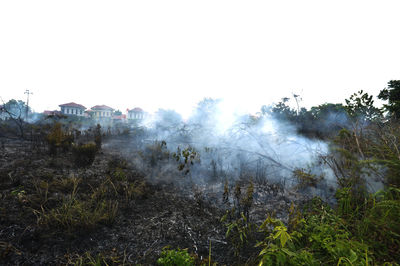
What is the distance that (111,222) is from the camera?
268 centimetres

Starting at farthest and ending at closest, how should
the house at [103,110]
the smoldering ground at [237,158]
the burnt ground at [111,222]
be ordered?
the house at [103,110], the smoldering ground at [237,158], the burnt ground at [111,222]

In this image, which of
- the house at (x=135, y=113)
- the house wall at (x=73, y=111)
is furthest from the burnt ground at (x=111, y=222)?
the house wall at (x=73, y=111)

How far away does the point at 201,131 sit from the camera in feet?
27.2

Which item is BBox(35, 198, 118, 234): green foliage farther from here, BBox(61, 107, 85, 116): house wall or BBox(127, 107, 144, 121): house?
BBox(61, 107, 85, 116): house wall

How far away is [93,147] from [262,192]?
474 centimetres

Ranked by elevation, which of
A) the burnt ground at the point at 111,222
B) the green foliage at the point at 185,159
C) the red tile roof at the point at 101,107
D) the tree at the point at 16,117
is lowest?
the burnt ground at the point at 111,222

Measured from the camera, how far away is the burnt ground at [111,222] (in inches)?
82.4

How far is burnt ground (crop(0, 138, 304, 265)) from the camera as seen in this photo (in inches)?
82.4

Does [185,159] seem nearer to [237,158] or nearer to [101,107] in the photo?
[237,158]

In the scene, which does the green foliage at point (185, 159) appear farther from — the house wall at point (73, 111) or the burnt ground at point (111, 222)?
the house wall at point (73, 111)

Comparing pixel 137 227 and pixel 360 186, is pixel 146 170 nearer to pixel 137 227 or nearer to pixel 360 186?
pixel 137 227

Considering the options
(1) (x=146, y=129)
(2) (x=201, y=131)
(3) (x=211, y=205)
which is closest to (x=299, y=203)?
(3) (x=211, y=205)

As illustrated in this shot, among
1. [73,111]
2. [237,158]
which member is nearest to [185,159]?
[237,158]

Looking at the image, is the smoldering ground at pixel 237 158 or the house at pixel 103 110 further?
the house at pixel 103 110
